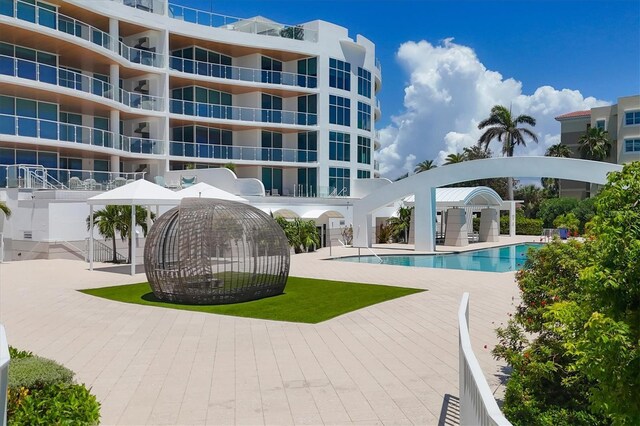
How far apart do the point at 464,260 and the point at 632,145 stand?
112 feet

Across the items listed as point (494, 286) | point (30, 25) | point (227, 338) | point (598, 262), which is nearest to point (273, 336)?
point (227, 338)

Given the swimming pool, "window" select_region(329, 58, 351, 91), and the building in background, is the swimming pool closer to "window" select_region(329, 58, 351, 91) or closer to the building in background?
"window" select_region(329, 58, 351, 91)

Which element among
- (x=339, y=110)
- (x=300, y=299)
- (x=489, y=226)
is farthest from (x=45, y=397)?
(x=339, y=110)

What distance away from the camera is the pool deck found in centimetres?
783

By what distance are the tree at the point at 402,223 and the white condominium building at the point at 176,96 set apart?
538 cm

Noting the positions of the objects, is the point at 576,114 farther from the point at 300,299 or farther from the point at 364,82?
the point at 300,299

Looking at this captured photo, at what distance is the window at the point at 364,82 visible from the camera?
47.5 metres

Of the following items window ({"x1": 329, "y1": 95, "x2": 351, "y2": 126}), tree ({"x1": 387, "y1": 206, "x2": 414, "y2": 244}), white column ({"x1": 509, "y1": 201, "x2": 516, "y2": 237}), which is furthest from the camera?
white column ({"x1": 509, "y1": 201, "x2": 516, "y2": 237})

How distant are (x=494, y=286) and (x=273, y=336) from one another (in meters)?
10.4

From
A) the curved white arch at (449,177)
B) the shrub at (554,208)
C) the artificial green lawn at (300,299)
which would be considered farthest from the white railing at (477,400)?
the shrub at (554,208)

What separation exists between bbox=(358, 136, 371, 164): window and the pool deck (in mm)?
30179

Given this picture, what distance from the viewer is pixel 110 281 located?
21.5m

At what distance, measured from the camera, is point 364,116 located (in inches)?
1891

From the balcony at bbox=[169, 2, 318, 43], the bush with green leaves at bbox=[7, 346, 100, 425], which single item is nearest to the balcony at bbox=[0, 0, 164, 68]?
the balcony at bbox=[169, 2, 318, 43]
